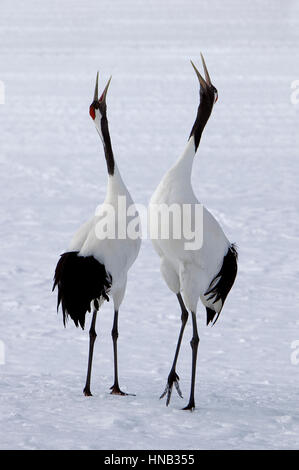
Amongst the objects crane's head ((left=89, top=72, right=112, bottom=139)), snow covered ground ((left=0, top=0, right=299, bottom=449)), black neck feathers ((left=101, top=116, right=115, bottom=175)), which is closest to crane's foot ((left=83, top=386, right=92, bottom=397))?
snow covered ground ((left=0, top=0, right=299, bottom=449))

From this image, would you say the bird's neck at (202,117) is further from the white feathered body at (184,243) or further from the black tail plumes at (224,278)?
the black tail plumes at (224,278)

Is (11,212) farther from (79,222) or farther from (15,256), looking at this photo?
(15,256)

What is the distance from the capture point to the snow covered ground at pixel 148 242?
4344 millimetres

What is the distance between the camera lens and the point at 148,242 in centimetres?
970

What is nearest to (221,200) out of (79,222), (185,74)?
(79,222)

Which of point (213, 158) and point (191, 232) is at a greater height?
point (213, 158)

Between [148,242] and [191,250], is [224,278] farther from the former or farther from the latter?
[148,242]

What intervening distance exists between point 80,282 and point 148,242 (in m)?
5.18

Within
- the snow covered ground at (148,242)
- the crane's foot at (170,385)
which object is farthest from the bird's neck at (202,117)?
the snow covered ground at (148,242)

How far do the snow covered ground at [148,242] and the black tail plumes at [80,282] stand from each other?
1.61ft

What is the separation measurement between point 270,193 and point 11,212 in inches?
129

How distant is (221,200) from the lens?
439 inches

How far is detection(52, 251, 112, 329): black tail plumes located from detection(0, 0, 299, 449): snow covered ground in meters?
0.49

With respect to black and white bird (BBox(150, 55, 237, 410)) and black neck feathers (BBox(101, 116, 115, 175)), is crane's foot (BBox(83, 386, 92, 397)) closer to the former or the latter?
black and white bird (BBox(150, 55, 237, 410))
